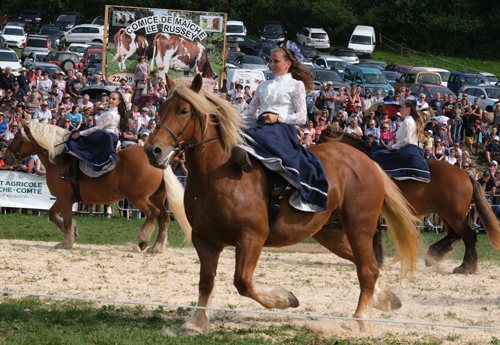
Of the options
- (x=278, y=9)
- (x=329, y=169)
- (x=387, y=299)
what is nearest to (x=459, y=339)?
(x=387, y=299)

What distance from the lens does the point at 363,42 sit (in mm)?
47812

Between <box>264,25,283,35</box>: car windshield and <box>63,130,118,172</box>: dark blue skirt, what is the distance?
38781mm

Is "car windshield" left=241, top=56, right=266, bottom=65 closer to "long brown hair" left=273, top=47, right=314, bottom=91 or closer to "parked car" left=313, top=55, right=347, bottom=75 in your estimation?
"parked car" left=313, top=55, right=347, bottom=75

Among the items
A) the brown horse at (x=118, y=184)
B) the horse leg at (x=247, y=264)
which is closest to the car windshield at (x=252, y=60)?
the brown horse at (x=118, y=184)

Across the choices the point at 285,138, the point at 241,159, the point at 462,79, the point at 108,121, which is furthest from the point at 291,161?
the point at 462,79

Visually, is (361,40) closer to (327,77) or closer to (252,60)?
(252,60)

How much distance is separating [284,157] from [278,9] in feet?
168

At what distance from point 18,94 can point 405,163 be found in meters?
15.1

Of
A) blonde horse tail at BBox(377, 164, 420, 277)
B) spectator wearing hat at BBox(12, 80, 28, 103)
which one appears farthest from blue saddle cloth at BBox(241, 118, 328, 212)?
spectator wearing hat at BBox(12, 80, 28, 103)

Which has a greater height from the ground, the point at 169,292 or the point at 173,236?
the point at 169,292

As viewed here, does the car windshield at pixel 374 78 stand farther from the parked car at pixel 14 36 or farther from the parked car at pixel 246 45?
the parked car at pixel 14 36

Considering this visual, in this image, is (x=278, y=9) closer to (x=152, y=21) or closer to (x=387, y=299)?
(x=152, y=21)

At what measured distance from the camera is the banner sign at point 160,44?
912 inches

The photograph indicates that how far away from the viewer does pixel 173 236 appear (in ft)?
46.4
